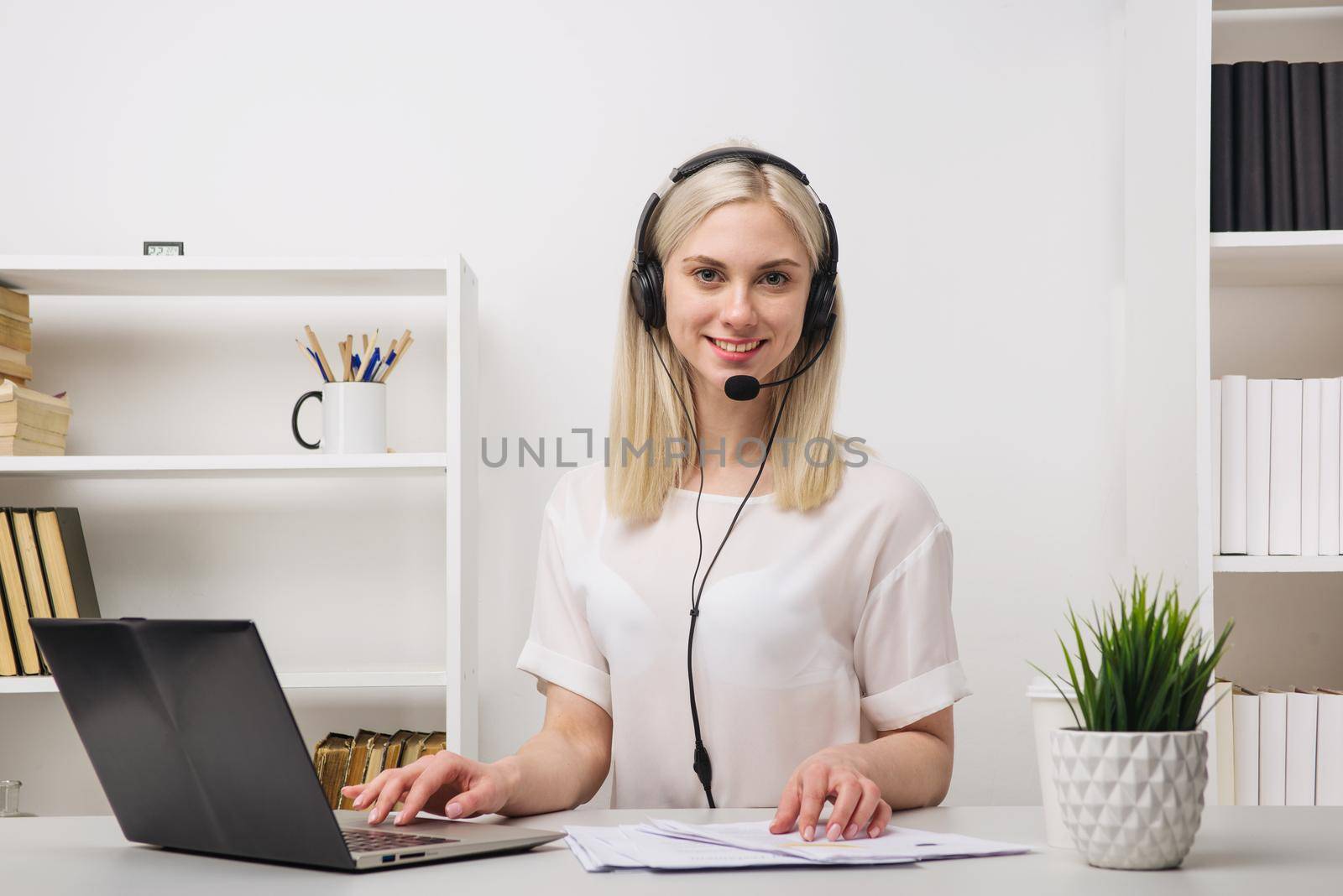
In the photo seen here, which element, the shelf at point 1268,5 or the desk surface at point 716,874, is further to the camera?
the shelf at point 1268,5

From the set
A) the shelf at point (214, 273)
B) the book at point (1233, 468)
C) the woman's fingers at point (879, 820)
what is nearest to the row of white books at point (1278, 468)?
the book at point (1233, 468)

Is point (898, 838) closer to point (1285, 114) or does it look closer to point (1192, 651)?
point (1192, 651)

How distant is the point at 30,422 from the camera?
6.71 feet

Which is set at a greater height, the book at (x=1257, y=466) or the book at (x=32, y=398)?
the book at (x=32, y=398)

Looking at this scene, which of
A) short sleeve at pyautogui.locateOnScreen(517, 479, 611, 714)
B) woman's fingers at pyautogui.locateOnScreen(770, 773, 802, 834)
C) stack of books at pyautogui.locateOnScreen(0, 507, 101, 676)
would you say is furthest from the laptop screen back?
stack of books at pyautogui.locateOnScreen(0, 507, 101, 676)

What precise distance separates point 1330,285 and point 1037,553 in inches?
29.0

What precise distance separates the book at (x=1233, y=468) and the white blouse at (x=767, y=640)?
2.35ft

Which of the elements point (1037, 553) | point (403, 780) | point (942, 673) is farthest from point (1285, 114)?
point (403, 780)

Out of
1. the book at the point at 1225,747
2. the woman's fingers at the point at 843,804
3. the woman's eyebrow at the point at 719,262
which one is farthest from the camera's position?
the book at the point at 1225,747

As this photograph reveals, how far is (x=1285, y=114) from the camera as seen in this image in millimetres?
1886

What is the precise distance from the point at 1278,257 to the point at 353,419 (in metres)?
1.59

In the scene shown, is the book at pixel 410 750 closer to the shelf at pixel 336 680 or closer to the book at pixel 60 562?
the shelf at pixel 336 680

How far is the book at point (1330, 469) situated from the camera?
186 cm

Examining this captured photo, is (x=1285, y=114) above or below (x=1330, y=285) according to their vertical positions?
above
